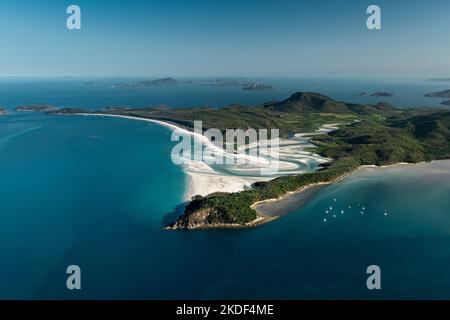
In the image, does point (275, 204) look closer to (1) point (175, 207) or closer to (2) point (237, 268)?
(1) point (175, 207)

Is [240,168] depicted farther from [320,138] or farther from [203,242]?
[320,138]

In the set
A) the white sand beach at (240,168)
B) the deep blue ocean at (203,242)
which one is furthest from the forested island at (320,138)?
the white sand beach at (240,168)

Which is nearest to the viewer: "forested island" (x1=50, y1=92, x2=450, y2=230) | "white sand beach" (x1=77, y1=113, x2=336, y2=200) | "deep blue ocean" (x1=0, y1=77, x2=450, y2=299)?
"deep blue ocean" (x1=0, y1=77, x2=450, y2=299)

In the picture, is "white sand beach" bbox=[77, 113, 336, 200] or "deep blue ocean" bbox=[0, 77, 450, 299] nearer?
"deep blue ocean" bbox=[0, 77, 450, 299]

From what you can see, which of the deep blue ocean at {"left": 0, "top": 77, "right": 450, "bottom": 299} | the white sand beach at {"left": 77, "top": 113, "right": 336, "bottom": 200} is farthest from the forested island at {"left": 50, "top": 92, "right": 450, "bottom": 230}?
the white sand beach at {"left": 77, "top": 113, "right": 336, "bottom": 200}

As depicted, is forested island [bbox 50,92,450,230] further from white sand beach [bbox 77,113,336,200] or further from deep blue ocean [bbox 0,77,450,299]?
white sand beach [bbox 77,113,336,200]

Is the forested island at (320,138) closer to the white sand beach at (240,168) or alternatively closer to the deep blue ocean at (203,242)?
the deep blue ocean at (203,242)

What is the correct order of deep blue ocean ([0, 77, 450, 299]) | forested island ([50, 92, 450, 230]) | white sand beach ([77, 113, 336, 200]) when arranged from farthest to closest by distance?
white sand beach ([77, 113, 336, 200]) → forested island ([50, 92, 450, 230]) → deep blue ocean ([0, 77, 450, 299])
